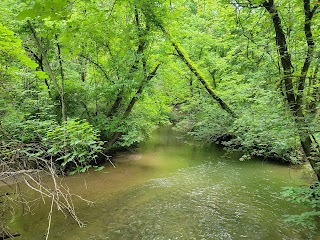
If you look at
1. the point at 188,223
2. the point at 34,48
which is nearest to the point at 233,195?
the point at 188,223

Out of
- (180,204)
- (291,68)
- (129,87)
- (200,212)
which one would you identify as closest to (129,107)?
(129,87)

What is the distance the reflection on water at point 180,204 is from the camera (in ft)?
18.8

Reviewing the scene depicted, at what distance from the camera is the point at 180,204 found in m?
7.30

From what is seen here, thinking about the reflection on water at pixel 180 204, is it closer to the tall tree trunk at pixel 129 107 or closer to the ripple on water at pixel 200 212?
the ripple on water at pixel 200 212

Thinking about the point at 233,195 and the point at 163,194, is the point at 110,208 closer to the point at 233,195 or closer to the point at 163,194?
the point at 163,194

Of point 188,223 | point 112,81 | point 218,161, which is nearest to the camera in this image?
point 188,223

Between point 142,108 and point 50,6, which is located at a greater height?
point 50,6

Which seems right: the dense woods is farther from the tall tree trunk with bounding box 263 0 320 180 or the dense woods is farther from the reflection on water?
the reflection on water

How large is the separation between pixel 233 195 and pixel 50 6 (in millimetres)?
7542

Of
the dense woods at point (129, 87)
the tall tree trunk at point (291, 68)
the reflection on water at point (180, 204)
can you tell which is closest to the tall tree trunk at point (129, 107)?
the dense woods at point (129, 87)

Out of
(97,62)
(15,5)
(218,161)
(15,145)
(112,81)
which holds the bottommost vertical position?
(218,161)

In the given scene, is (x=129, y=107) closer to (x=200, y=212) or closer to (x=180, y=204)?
(x=180, y=204)

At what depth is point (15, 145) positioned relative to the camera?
387 cm

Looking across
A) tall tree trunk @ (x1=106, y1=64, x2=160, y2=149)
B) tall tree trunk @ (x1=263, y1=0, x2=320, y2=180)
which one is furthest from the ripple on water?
tall tree trunk @ (x1=106, y1=64, x2=160, y2=149)
